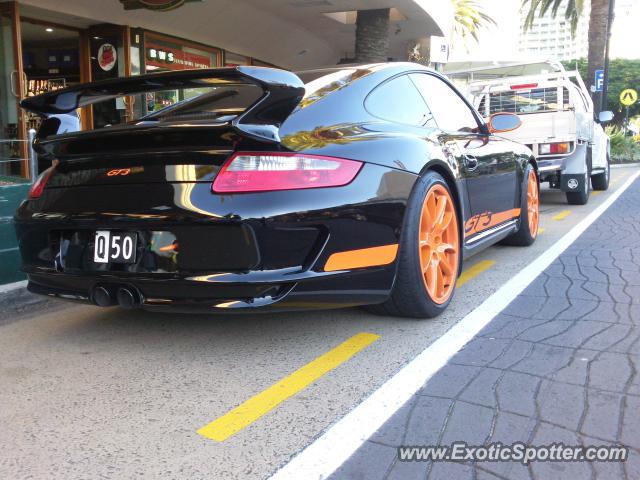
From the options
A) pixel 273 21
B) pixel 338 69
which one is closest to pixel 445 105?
pixel 338 69

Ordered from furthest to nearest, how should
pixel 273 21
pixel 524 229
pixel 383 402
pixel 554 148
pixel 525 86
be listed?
→ 1. pixel 273 21
2. pixel 525 86
3. pixel 554 148
4. pixel 524 229
5. pixel 383 402

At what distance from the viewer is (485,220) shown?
4.46 m

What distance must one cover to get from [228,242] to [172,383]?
28.8 inches

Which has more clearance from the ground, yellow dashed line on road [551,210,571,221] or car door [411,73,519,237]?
car door [411,73,519,237]

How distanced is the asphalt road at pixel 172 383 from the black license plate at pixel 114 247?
0.57 m

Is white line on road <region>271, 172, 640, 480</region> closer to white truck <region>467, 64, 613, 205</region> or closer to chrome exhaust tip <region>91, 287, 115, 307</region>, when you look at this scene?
chrome exhaust tip <region>91, 287, 115, 307</region>

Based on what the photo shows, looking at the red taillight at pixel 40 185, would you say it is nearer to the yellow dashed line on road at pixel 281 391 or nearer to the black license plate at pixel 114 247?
the black license plate at pixel 114 247

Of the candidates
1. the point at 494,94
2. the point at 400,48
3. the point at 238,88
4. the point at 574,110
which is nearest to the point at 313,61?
the point at 400,48

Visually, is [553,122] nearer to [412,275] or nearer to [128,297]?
[412,275]

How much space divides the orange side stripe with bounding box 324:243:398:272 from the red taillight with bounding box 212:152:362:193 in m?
0.35

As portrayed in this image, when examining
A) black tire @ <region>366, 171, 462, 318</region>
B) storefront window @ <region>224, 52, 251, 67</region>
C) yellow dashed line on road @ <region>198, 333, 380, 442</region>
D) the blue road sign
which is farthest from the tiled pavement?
the blue road sign

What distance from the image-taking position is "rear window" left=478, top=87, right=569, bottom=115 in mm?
9000

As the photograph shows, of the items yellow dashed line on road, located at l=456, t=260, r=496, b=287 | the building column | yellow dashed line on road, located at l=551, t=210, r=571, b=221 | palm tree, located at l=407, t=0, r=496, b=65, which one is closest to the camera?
yellow dashed line on road, located at l=456, t=260, r=496, b=287

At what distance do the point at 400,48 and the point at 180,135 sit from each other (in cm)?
1584
